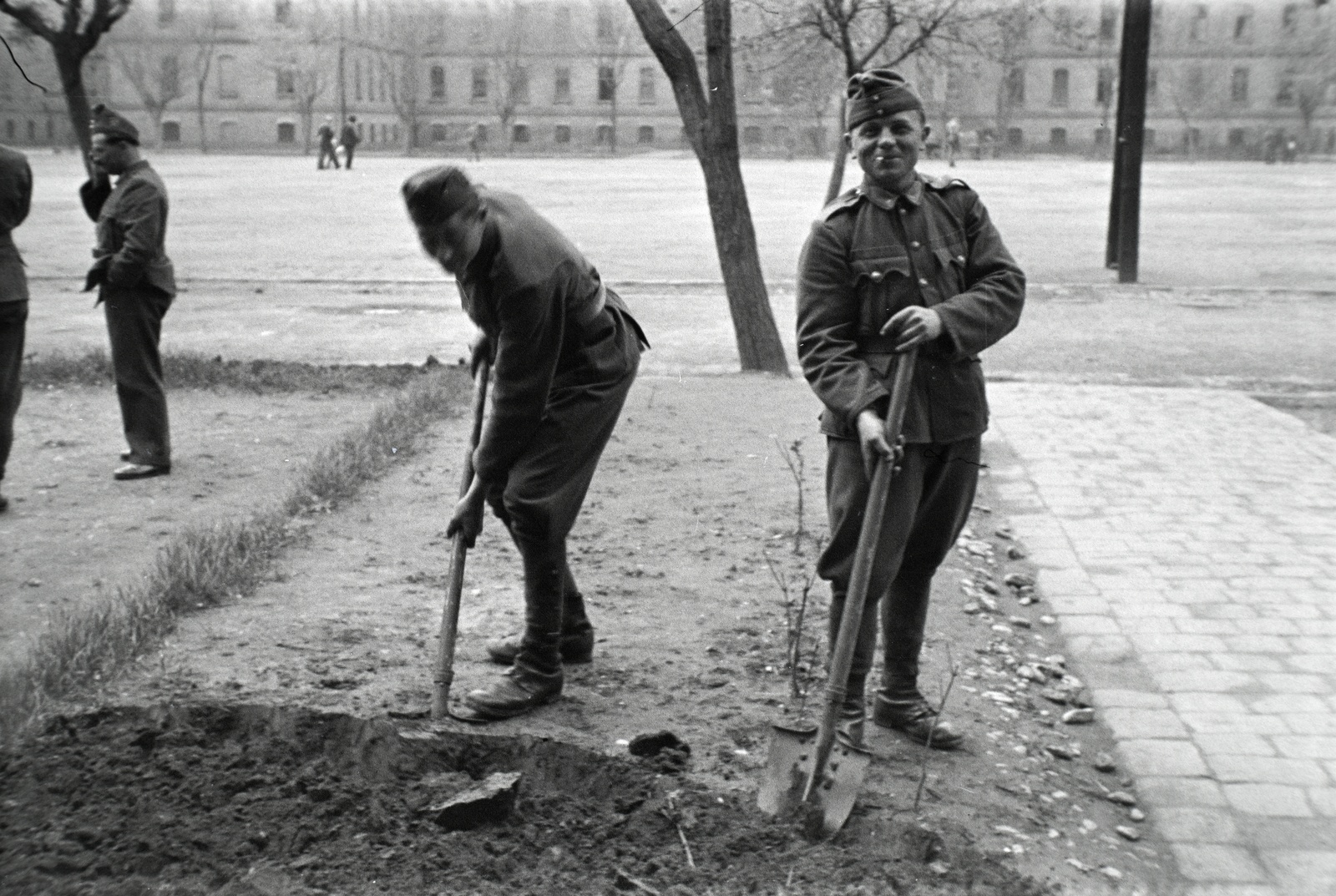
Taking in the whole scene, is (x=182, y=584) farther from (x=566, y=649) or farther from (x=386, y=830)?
(x=386, y=830)

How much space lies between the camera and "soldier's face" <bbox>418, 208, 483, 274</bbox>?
3.96 metres

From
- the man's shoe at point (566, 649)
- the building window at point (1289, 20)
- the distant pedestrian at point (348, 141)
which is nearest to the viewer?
the man's shoe at point (566, 649)

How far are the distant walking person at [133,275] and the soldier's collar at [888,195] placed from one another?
5148 mm

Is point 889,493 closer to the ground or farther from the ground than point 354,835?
farther from the ground

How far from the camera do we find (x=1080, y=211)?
29.7 metres

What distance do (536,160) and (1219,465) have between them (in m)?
22.5

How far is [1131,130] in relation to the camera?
18688mm

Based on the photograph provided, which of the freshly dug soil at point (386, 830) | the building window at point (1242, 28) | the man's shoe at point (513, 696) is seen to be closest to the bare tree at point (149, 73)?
the man's shoe at point (513, 696)

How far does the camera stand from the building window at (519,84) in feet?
44.4

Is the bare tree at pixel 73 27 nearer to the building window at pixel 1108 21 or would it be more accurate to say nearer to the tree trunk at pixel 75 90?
the tree trunk at pixel 75 90

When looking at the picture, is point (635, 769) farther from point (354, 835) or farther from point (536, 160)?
point (536, 160)

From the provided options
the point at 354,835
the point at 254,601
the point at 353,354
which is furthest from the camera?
the point at 353,354

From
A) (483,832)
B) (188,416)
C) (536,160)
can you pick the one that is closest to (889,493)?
(483,832)

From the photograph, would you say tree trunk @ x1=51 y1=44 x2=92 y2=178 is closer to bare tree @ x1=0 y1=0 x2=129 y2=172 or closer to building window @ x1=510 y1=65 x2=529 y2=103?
bare tree @ x1=0 y1=0 x2=129 y2=172
